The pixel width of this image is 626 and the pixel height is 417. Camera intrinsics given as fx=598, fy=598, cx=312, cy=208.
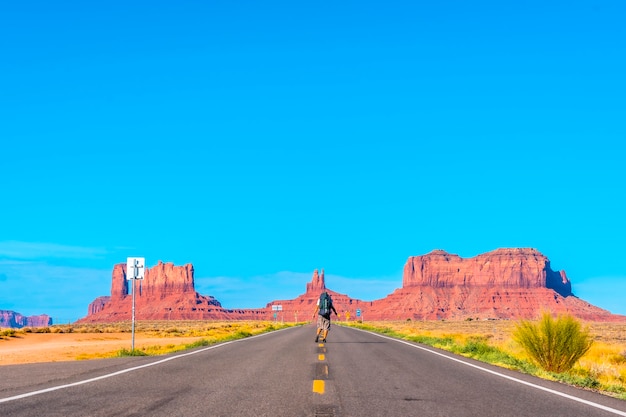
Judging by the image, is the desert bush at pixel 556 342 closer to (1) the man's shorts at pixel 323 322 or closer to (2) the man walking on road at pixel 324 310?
(2) the man walking on road at pixel 324 310

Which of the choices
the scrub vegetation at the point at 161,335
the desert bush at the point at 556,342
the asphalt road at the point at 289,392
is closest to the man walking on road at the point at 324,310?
the scrub vegetation at the point at 161,335

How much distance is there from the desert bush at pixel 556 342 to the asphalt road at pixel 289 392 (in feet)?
5.89

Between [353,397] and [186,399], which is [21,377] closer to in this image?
[186,399]

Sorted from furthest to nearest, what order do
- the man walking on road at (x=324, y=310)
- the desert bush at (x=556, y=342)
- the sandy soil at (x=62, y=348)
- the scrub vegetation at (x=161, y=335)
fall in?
1. the man walking on road at (x=324, y=310)
2. the sandy soil at (x=62, y=348)
3. the scrub vegetation at (x=161, y=335)
4. the desert bush at (x=556, y=342)

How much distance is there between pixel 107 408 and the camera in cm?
758

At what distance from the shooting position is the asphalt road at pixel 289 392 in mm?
7664

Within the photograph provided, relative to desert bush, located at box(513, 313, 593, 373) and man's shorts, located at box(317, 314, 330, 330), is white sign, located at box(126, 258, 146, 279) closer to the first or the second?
man's shorts, located at box(317, 314, 330, 330)

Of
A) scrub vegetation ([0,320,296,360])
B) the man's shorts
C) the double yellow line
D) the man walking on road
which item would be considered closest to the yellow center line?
the double yellow line

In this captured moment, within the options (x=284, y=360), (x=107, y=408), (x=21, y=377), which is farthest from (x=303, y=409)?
(x=284, y=360)

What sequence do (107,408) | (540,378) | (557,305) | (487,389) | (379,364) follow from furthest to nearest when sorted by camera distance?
(557,305), (379,364), (540,378), (487,389), (107,408)

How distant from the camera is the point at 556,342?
1491 cm

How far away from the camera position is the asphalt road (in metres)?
7.66

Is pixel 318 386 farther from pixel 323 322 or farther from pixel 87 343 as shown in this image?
pixel 87 343

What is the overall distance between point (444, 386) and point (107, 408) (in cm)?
580
